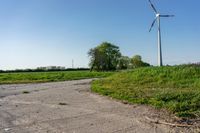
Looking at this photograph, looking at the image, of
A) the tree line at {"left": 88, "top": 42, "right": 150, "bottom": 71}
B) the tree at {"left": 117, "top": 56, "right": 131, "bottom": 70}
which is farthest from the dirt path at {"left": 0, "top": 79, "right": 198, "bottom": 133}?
the tree at {"left": 117, "top": 56, "right": 131, "bottom": 70}

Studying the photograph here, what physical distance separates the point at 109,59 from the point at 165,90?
77.3 meters

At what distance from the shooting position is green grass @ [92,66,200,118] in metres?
10.9

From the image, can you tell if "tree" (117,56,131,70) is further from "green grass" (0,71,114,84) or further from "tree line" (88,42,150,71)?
"green grass" (0,71,114,84)

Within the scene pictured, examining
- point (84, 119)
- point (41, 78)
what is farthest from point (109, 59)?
point (84, 119)

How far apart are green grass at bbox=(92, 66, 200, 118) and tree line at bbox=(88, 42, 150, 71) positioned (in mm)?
60312

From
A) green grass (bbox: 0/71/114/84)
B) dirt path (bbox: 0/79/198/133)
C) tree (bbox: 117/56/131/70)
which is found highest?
tree (bbox: 117/56/131/70)

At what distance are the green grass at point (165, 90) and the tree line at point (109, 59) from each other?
60312mm

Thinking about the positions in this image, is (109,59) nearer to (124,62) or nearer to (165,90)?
(124,62)

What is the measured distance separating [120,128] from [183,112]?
2435 mm

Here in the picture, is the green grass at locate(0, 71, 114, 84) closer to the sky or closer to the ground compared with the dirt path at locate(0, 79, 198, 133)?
closer to the sky

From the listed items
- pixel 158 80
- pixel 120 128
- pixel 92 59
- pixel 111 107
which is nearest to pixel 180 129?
pixel 120 128

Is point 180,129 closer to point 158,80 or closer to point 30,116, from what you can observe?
point 30,116

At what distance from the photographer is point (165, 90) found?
49.1ft

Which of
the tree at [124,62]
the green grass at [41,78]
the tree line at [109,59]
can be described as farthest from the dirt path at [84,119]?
the tree at [124,62]
